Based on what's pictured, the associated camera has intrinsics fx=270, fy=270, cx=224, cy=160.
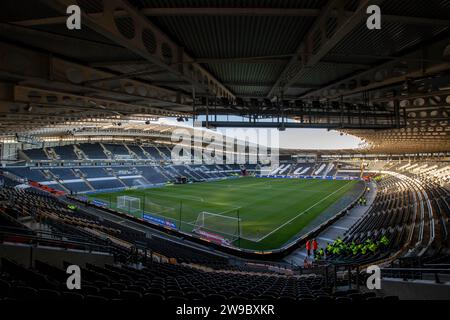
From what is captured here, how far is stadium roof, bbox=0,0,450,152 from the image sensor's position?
16.8ft

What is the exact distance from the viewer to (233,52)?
739 centimetres

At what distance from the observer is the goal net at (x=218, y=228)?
20.0 metres

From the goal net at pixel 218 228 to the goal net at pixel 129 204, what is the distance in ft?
27.7

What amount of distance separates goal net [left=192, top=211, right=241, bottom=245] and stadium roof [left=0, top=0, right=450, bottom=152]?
10965 millimetres

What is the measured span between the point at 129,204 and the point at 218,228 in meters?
13.1

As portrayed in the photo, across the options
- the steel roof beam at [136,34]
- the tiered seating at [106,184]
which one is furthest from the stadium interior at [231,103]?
the tiered seating at [106,184]

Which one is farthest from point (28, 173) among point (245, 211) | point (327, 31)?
point (327, 31)

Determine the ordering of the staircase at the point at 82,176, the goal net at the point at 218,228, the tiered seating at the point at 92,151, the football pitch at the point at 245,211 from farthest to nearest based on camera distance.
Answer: the tiered seating at the point at 92,151 < the staircase at the point at 82,176 < the football pitch at the point at 245,211 < the goal net at the point at 218,228

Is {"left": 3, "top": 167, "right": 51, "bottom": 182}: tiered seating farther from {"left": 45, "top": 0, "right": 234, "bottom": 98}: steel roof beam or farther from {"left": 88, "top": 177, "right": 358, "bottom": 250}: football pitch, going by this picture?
{"left": 45, "top": 0, "right": 234, "bottom": 98}: steel roof beam

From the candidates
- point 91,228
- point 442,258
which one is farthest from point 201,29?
point 91,228

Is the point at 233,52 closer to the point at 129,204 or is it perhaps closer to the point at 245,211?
the point at 245,211

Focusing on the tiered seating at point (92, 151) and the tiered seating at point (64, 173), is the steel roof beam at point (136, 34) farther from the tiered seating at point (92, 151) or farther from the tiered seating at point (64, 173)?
the tiered seating at point (92, 151)

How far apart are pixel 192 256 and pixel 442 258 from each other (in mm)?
12564
